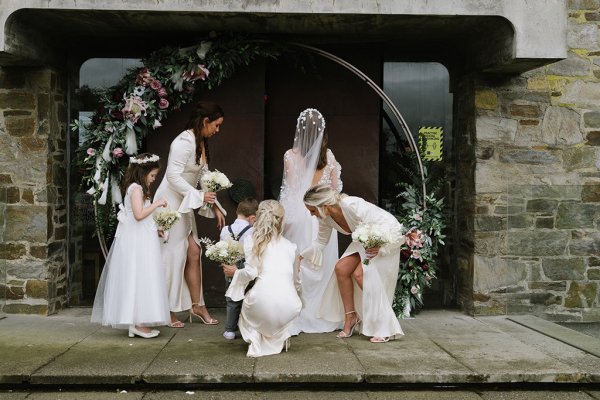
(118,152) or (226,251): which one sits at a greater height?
(118,152)

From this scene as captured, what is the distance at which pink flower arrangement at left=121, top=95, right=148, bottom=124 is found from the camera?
7.93 meters

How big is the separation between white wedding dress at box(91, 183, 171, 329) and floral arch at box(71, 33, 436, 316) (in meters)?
1.09

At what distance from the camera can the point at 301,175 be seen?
7758mm

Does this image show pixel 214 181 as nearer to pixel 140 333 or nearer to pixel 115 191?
pixel 115 191

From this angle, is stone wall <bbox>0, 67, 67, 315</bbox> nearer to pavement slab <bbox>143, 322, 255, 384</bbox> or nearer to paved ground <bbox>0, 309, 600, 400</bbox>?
paved ground <bbox>0, 309, 600, 400</bbox>

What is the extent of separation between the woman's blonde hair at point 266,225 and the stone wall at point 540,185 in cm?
284

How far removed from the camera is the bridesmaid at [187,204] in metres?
7.33

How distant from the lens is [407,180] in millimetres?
8820

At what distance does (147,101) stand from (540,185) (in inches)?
177

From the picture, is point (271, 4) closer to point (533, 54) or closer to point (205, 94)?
point (205, 94)

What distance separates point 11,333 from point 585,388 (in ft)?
17.1

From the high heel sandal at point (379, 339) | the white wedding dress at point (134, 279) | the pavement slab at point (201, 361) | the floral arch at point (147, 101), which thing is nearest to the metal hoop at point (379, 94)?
the floral arch at point (147, 101)

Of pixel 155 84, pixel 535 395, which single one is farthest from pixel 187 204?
pixel 535 395

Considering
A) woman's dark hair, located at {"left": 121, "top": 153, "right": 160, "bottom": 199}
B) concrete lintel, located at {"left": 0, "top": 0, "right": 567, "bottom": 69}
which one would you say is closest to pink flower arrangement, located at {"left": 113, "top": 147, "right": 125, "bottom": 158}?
woman's dark hair, located at {"left": 121, "top": 153, "right": 160, "bottom": 199}
